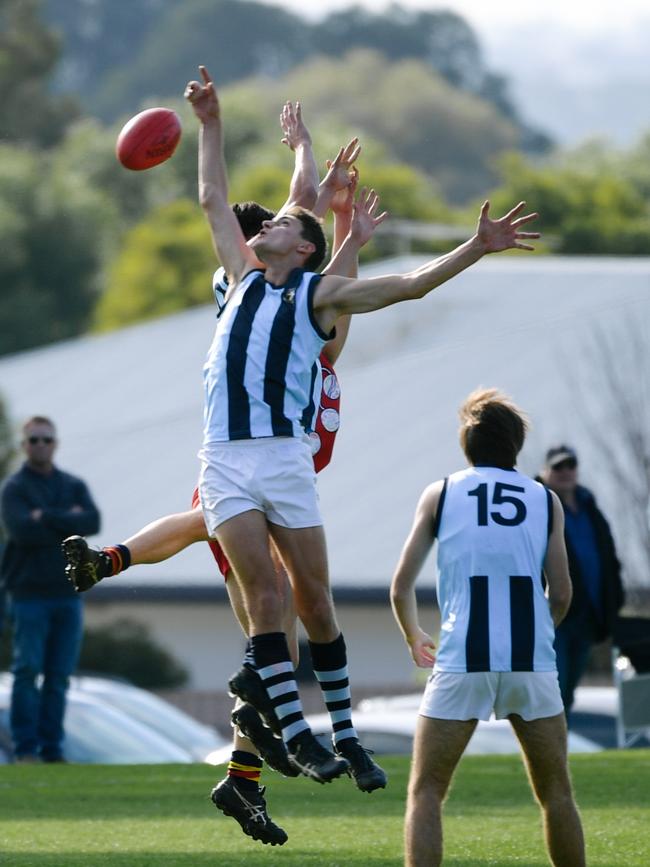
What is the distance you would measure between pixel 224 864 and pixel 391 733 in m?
8.20

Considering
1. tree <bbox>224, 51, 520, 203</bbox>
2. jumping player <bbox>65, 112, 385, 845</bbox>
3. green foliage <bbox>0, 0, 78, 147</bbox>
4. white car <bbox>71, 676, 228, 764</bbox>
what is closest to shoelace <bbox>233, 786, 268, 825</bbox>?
jumping player <bbox>65, 112, 385, 845</bbox>

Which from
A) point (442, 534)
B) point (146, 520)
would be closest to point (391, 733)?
point (442, 534)

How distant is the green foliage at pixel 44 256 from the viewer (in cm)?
7144

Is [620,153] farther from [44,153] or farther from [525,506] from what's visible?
[525,506]

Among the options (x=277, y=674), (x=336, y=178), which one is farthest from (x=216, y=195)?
(x=277, y=674)

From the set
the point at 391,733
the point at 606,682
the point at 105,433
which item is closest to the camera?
the point at 391,733

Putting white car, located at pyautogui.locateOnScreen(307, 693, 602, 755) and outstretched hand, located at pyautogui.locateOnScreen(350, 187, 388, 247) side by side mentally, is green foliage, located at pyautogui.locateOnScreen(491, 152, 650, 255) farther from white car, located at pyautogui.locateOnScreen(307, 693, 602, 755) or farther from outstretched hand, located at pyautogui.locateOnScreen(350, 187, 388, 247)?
outstretched hand, located at pyautogui.locateOnScreen(350, 187, 388, 247)

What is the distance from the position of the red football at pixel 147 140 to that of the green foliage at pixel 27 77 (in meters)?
89.5

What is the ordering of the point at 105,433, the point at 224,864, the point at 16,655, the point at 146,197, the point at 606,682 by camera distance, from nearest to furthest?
the point at 224,864 < the point at 16,655 < the point at 606,682 < the point at 105,433 < the point at 146,197

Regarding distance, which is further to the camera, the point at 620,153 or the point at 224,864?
the point at 620,153

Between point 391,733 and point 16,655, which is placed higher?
point 16,655

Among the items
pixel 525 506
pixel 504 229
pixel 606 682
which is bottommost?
pixel 606 682

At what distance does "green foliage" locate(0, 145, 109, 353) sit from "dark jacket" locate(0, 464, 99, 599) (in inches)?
2245

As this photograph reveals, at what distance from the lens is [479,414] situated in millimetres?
7973
